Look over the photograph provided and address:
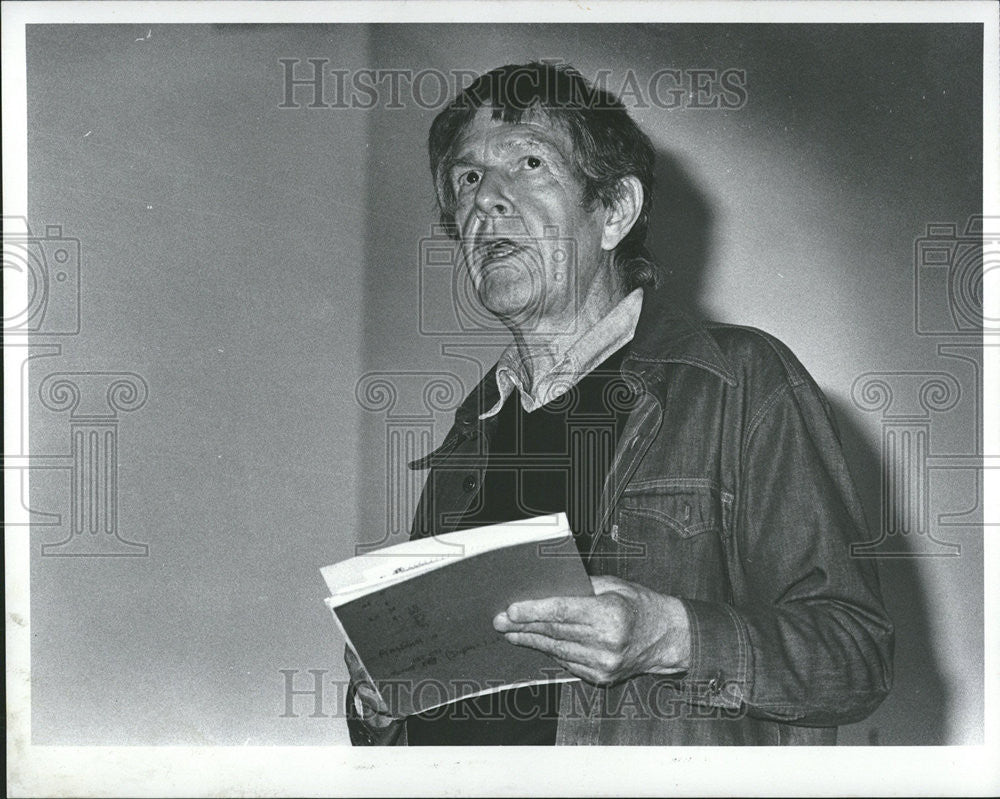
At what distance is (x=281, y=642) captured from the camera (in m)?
1.61

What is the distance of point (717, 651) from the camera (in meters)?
1.48

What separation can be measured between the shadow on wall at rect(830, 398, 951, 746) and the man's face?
430mm

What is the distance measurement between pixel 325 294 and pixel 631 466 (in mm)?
525

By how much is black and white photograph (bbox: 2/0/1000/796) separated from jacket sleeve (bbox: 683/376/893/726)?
0.02m

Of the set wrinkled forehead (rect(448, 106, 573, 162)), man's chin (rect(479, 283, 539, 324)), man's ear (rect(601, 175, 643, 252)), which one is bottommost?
man's chin (rect(479, 283, 539, 324))

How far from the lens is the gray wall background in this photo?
5.30 feet

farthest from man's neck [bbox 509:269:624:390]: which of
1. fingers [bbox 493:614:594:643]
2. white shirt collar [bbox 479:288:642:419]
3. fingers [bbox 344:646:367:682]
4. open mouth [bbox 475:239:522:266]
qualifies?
fingers [bbox 344:646:367:682]

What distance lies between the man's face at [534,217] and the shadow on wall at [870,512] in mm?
104

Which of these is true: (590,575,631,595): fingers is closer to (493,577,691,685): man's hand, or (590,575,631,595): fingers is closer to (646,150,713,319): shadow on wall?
(493,577,691,685): man's hand

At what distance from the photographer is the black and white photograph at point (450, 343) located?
1.59 metres

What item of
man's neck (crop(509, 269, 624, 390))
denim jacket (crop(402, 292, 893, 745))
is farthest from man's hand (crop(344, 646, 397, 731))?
man's neck (crop(509, 269, 624, 390))

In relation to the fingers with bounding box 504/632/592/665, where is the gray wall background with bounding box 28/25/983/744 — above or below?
above

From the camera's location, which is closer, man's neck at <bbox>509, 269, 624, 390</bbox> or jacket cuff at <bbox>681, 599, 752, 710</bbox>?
jacket cuff at <bbox>681, 599, 752, 710</bbox>

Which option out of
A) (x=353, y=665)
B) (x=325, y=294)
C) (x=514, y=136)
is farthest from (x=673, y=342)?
(x=353, y=665)
